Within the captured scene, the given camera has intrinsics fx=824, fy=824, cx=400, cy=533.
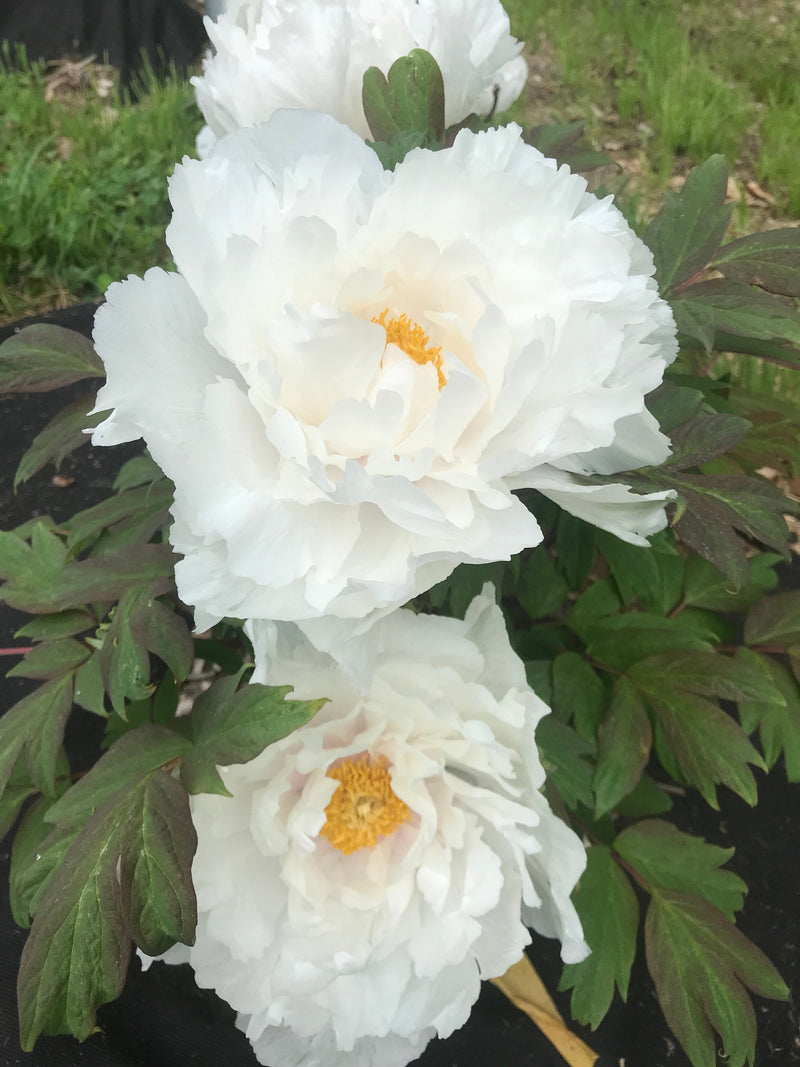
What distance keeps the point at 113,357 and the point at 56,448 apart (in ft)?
1.14

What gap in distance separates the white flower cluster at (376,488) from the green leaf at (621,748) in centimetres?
17

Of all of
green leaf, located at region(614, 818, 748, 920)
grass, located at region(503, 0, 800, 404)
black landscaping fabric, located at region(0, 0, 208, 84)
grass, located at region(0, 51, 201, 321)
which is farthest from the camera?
black landscaping fabric, located at region(0, 0, 208, 84)

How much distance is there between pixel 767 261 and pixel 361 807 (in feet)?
1.78

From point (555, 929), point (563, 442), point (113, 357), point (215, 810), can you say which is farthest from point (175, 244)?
point (555, 929)

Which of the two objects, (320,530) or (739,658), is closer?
(320,530)

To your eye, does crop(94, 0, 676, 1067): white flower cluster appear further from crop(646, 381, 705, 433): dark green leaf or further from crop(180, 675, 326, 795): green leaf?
crop(646, 381, 705, 433): dark green leaf

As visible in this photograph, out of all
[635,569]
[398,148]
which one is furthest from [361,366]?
[635,569]

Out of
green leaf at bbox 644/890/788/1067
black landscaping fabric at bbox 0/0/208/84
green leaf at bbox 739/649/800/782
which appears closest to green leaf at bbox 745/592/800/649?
green leaf at bbox 739/649/800/782

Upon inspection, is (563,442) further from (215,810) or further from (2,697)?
(2,697)

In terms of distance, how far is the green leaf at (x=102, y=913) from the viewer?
46 centimetres

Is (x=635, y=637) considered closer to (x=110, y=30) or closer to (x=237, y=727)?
(x=237, y=727)

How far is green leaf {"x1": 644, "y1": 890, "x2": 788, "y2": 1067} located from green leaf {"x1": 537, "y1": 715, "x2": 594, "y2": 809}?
0.12 meters

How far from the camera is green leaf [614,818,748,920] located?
28.5 inches

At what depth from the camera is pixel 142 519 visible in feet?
2.25
